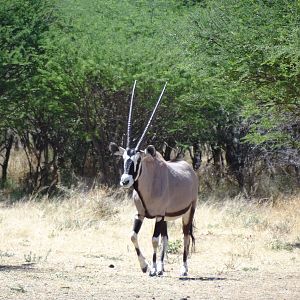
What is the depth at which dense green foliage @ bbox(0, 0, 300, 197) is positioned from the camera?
59.5ft

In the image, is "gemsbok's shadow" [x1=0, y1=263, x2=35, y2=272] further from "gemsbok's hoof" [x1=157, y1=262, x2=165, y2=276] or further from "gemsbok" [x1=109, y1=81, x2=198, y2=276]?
"gemsbok's hoof" [x1=157, y1=262, x2=165, y2=276]

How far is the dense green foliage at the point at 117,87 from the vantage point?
18.1 meters

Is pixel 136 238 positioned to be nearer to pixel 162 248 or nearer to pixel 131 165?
pixel 162 248

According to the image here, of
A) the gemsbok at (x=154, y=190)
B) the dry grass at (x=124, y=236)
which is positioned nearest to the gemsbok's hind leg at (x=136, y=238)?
A: the gemsbok at (x=154, y=190)

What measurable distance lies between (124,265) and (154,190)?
1.76m

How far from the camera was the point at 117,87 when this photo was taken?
2244 cm

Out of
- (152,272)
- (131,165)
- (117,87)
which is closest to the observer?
(131,165)

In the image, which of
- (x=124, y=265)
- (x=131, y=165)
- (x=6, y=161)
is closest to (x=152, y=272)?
(x=131, y=165)

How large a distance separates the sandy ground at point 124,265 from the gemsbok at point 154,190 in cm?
53

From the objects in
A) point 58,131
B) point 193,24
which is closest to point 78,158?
point 58,131

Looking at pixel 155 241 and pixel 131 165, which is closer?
pixel 131 165

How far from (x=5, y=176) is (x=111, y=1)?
6.35m

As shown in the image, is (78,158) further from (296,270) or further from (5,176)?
(296,270)

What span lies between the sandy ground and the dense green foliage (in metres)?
3.14
